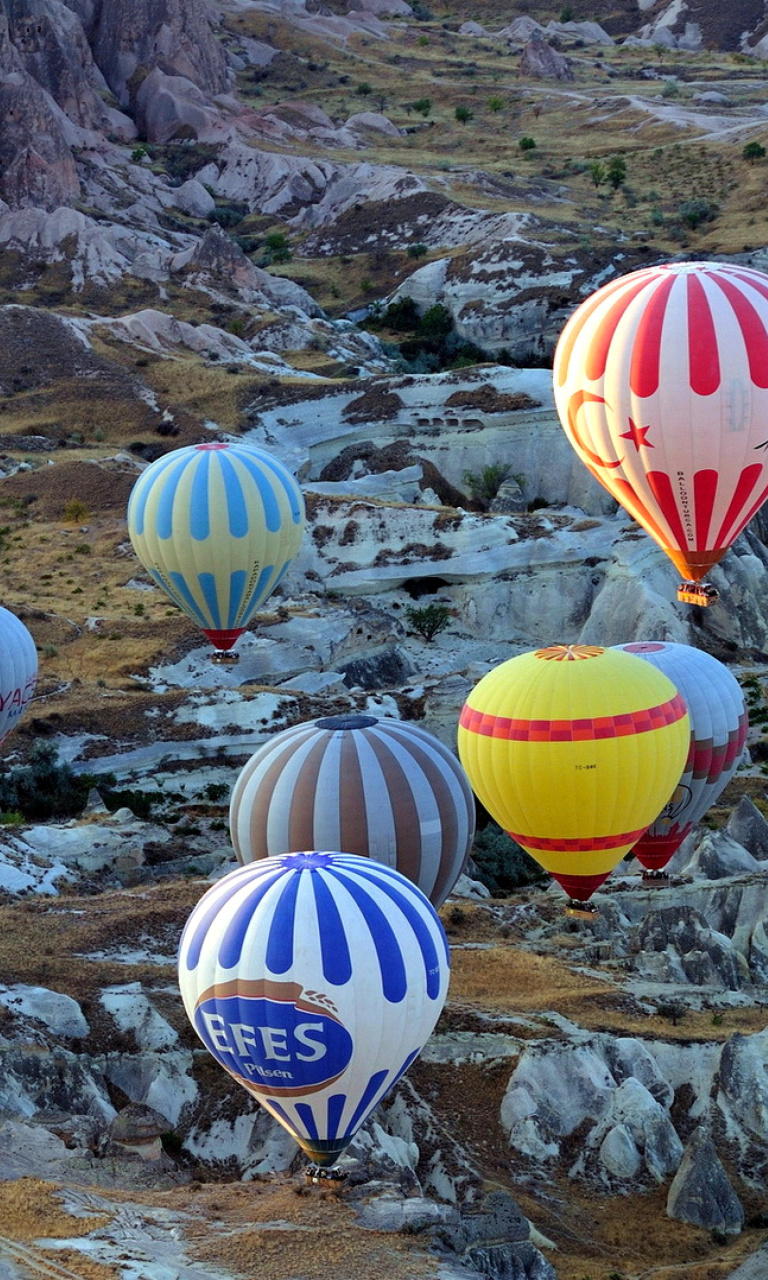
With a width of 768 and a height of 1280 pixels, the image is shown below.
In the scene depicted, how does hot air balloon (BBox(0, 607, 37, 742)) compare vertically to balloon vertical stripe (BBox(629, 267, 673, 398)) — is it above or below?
below

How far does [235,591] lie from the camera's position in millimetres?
49562

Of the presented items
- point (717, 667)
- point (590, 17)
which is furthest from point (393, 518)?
point (590, 17)

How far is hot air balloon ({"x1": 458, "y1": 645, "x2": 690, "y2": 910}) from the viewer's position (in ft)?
121

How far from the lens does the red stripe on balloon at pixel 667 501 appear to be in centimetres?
3988

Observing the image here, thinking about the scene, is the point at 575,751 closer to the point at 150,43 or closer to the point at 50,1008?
the point at 50,1008

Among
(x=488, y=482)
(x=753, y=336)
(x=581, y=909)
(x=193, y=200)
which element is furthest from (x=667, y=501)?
(x=193, y=200)

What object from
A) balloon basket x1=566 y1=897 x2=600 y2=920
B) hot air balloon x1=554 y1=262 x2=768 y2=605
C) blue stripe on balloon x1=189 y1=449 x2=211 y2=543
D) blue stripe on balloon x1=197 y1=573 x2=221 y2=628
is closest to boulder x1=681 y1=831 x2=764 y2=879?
balloon basket x1=566 y1=897 x2=600 y2=920

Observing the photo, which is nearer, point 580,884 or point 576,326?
point 580,884

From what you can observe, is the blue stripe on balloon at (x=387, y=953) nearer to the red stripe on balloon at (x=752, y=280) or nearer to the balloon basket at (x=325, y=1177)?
the balloon basket at (x=325, y=1177)

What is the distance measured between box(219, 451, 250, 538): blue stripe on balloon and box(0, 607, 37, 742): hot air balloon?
5.98 m

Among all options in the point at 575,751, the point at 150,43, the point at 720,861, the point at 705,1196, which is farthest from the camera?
the point at 150,43

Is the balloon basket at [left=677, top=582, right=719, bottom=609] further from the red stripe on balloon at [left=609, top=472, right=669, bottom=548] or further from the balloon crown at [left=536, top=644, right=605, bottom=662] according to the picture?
the balloon crown at [left=536, top=644, right=605, bottom=662]

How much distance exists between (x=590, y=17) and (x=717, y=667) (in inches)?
5503

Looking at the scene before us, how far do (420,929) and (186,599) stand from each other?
78.3ft
